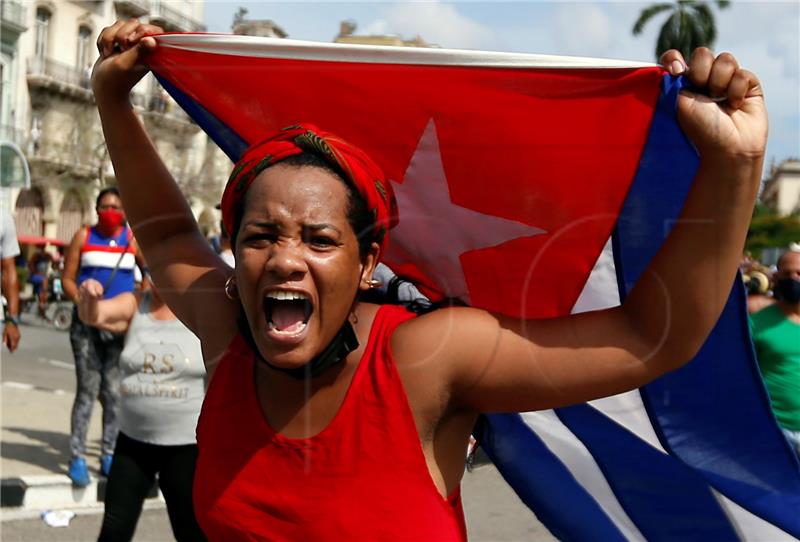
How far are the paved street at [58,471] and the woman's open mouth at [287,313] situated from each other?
162 centimetres

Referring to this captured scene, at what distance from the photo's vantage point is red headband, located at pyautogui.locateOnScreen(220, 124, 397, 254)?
1965 millimetres

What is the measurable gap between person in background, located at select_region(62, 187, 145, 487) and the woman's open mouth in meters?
5.46

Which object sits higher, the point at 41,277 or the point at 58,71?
the point at 58,71

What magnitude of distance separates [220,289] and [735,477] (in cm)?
132

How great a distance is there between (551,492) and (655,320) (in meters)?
0.80

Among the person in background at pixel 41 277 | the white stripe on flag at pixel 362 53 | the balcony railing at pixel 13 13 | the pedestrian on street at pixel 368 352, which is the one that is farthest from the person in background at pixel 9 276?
the balcony railing at pixel 13 13

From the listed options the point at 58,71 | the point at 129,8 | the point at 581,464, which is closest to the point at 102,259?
the point at 581,464

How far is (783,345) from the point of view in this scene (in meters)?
6.08

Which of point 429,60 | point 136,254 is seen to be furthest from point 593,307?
point 136,254

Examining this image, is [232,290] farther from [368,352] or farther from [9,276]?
[9,276]

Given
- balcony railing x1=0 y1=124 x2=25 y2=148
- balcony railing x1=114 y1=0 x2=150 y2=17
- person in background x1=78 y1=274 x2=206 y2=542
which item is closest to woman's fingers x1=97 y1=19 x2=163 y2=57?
person in background x1=78 y1=274 x2=206 y2=542

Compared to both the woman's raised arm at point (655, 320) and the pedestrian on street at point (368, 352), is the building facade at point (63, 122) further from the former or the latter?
the woman's raised arm at point (655, 320)

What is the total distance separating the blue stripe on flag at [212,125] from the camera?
2.70 meters

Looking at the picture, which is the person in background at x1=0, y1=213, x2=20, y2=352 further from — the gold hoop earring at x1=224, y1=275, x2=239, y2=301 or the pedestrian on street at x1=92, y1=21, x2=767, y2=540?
the pedestrian on street at x1=92, y1=21, x2=767, y2=540
